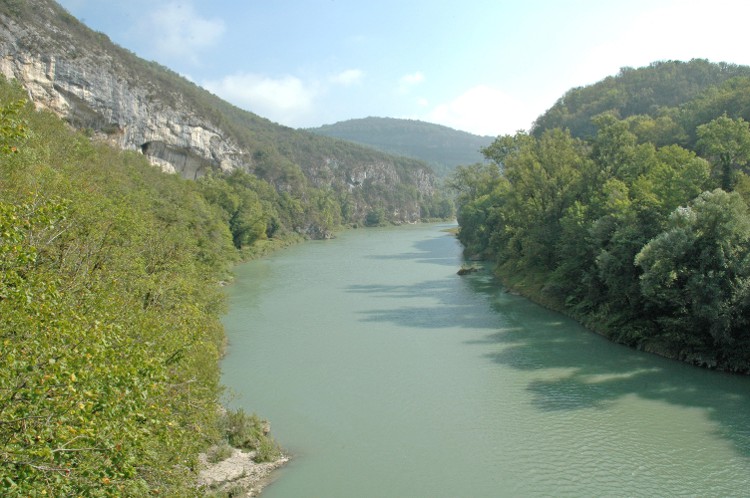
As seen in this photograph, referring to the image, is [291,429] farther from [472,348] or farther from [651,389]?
[651,389]

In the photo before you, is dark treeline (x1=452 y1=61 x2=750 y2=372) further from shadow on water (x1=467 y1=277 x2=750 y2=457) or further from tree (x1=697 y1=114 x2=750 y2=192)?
shadow on water (x1=467 y1=277 x2=750 y2=457)

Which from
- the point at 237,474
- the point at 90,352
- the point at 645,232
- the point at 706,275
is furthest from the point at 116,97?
the point at 90,352

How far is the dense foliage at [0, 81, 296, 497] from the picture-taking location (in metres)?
5.70

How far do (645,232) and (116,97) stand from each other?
53.5 m

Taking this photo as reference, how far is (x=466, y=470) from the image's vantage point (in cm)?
1402

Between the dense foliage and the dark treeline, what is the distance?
15552 millimetres

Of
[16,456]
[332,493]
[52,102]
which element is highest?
[52,102]

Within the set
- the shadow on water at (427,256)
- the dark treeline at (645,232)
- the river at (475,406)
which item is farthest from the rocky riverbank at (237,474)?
the shadow on water at (427,256)

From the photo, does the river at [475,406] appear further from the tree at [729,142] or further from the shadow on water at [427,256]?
the shadow on water at [427,256]

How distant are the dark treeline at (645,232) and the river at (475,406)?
4.66ft

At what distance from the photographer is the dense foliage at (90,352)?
5699 millimetres

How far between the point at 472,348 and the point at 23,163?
1746 centimetres

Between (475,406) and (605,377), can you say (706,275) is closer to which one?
(605,377)

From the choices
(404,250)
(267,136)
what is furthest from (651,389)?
(267,136)
